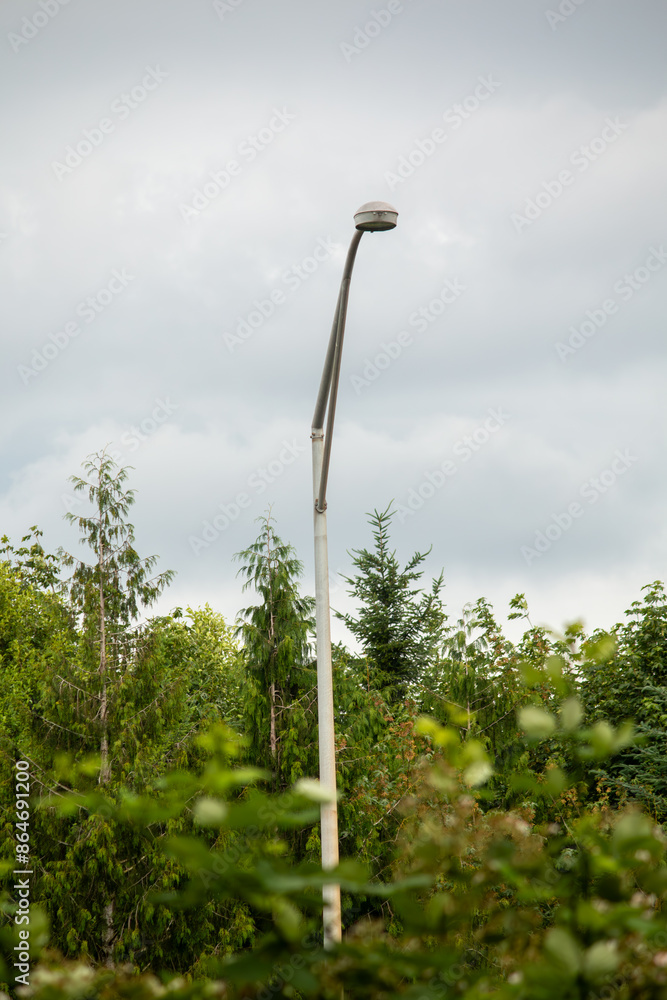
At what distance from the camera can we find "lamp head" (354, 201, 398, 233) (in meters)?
7.55

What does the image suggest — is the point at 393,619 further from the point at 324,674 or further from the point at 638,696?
the point at 324,674

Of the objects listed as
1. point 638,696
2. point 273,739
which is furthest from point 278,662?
point 638,696

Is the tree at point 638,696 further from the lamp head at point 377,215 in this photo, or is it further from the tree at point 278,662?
the lamp head at point 377,215

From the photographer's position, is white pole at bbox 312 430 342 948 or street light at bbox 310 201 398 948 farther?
street light at bbox 310 201 398 948

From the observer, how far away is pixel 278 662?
53.8 ft

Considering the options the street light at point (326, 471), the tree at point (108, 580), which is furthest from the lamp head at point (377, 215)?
the tree at point (108, 580)

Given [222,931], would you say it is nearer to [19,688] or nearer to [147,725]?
[147,725]

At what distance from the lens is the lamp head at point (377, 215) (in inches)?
297

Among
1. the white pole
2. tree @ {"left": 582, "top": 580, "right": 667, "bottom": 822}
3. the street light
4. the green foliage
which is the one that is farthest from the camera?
tree @ {"left": 582, "top": 580, "right": 667, "bottom": 822}

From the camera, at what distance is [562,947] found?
1.57m

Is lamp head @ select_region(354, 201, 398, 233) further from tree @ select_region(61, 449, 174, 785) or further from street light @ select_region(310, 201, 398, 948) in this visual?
tree @ select_region(61, 449, 174, 785)

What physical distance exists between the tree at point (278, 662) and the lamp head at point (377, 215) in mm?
9695

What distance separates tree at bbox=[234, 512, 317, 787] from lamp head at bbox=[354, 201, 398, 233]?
9695 mm

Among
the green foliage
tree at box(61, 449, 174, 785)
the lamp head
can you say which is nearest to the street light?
the lamp head
